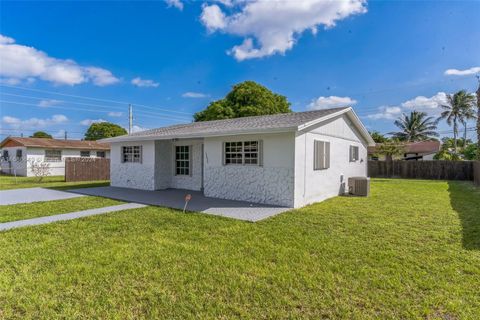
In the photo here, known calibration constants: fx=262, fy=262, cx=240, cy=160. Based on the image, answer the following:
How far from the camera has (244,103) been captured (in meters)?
27.8

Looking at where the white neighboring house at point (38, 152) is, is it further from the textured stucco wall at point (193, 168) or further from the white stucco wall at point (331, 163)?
the white stucco wall at point (331, 163)

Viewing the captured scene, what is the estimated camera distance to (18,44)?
1498 centimetres

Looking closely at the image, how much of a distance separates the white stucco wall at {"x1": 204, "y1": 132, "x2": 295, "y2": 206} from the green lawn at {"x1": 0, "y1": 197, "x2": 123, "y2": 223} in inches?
139

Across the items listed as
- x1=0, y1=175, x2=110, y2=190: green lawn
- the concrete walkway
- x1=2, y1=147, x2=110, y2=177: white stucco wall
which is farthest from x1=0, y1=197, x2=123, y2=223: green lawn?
x1=2, y1=147, x2=110, y2=177: white stucco wall

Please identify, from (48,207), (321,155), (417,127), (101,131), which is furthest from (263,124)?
(101,131)

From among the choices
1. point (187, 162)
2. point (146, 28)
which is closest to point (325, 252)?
point (187, 162)

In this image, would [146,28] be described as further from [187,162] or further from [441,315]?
[441,315]

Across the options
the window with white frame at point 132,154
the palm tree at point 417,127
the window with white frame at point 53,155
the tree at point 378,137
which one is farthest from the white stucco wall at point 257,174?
the palm tree at point 417,127

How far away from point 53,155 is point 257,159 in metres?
23.0

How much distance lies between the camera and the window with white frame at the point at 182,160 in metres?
11.9

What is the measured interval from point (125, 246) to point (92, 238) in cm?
93

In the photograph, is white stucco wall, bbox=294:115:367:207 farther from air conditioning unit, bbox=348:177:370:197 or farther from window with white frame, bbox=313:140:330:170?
air conditioning unit, bbox=348:177:370:197

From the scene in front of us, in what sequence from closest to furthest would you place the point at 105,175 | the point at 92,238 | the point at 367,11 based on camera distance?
the point at 92,238 → the point at 367,11 → the point at 105,175

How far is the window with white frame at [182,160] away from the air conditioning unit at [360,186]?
7.37m
